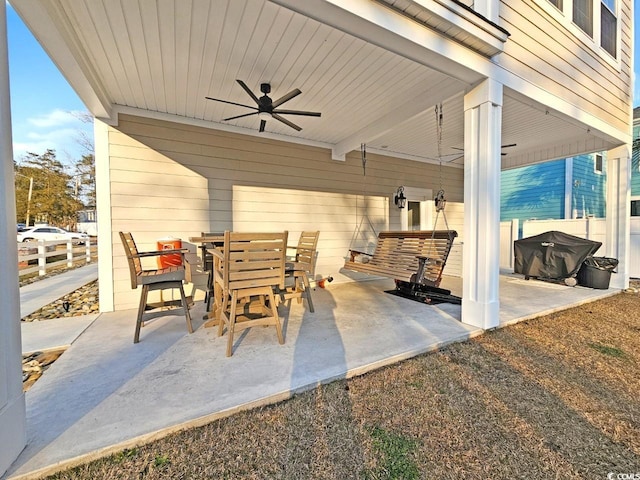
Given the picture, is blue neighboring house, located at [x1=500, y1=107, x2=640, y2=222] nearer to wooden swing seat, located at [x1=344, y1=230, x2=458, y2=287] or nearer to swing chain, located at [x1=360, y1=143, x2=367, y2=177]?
swing chain, located at [x1=360, y1=143, x2=367, y2=177]

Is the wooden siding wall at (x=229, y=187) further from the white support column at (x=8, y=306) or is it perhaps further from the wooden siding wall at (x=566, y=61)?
the wooden siding wall at (x=566, y=61)

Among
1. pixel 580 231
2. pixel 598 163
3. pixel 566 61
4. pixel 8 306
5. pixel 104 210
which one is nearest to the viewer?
pixel 8 306

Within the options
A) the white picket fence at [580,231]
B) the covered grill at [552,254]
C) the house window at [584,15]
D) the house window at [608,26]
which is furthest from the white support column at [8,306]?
the white picket fence at [580,231]

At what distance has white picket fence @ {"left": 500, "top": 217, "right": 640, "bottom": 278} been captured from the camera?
5926mm

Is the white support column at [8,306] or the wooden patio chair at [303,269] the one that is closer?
the white support column at [8,306]

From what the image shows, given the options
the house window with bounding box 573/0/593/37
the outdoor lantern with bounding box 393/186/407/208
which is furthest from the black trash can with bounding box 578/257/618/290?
the house window with bounding box 573/0/593/37

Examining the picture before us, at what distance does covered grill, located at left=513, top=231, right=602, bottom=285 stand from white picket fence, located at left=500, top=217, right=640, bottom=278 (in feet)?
2.91

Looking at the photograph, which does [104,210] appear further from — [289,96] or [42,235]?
[42,235]

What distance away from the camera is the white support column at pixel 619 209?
5.10 meters

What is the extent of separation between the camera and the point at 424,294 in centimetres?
427

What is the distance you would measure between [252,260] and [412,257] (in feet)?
8.04

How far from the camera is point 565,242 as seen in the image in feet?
17.1

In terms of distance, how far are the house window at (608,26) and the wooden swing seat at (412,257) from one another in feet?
14.0

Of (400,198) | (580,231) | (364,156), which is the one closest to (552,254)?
(580,231)
